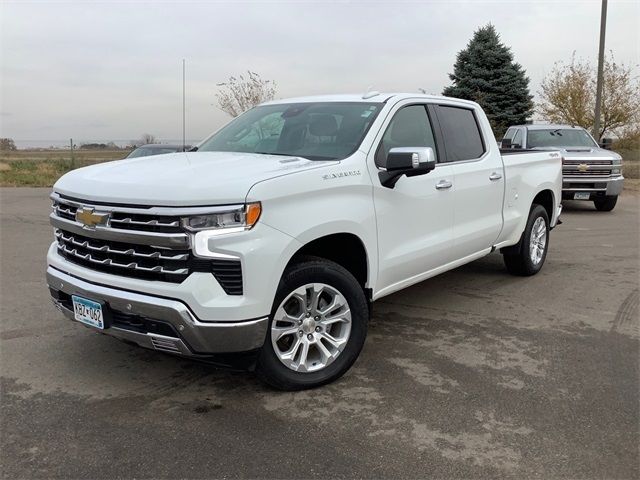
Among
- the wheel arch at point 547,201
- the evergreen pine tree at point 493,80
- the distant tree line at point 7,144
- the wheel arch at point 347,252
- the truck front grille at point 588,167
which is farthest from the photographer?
the distant tree line at point 7,144

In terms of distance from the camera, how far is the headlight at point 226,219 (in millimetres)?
3119

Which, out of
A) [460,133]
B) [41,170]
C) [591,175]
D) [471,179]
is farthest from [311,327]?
[41,170]

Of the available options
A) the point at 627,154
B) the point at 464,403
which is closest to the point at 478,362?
the point at 464,403

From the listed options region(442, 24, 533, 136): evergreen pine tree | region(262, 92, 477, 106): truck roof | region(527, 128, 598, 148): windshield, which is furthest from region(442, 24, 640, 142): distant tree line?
region(262, 92, 477, 106): truck roof

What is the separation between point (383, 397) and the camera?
11.9 ft

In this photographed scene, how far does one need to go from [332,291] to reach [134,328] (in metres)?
1.21

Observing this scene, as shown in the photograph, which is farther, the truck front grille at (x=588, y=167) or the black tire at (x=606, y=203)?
the black tire at (x=606, y=203)

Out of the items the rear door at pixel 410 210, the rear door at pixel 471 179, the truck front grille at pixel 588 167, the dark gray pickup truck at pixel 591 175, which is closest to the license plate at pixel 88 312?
the rear door at pixel 410 210

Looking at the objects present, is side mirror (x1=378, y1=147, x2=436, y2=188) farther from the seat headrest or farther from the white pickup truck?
the seat headrest

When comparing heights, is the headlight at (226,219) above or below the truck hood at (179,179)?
below

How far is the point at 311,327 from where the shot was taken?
3660mm

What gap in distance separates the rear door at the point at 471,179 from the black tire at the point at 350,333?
1.51 m

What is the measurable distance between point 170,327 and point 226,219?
0.67 m

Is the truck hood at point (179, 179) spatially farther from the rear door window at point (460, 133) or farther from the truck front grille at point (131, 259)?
the rear door window at point (460, 133)
